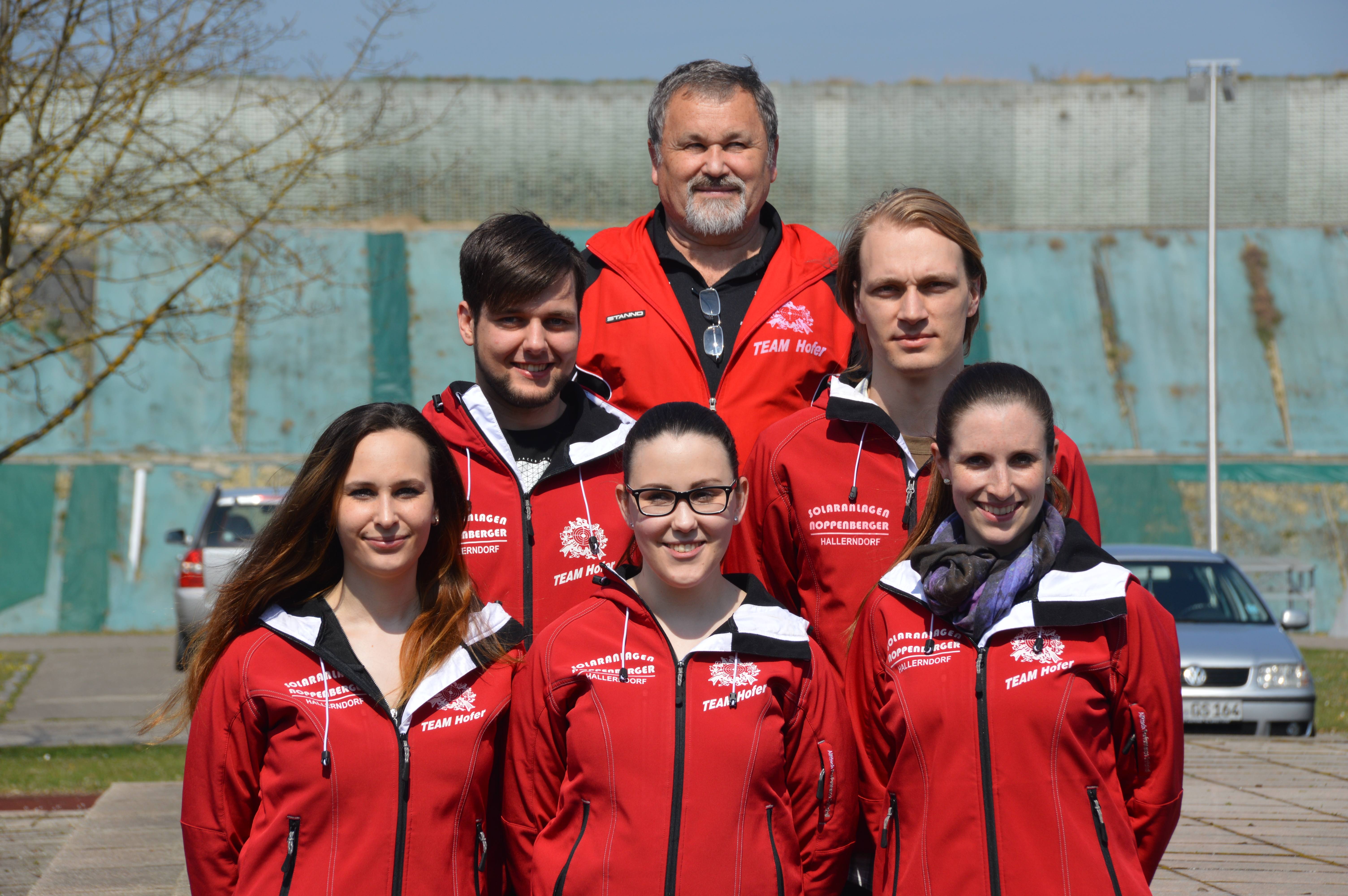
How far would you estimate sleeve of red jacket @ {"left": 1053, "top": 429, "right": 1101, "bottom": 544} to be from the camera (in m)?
3.70

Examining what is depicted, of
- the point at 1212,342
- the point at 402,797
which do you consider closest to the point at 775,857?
the point at 402,797

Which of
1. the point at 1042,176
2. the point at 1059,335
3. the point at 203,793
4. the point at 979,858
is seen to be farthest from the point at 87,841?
the point at 1042,176

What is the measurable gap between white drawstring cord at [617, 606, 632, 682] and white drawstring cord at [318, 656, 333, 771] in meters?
0.71

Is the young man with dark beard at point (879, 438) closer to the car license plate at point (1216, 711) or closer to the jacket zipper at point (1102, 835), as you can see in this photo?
the jacket zipper at point (1102, 835)

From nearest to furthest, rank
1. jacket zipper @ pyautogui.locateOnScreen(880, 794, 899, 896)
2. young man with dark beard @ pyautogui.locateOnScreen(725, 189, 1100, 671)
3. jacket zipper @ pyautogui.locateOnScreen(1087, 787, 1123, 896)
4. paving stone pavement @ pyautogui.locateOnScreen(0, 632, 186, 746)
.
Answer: jacket zipper @ pyautogui.locateOnScreen(1087, 787, 1123, 896)
jacket zipper @ pyautogui.locateOnScreen(880, 794, 899, 896)
young man with dark beard @ pyautogui.locateOnScreen(725, 189, 1100, 671)
paving stone pavement @ pyautogui.locateOnScreen(0, 632, 186, 746)

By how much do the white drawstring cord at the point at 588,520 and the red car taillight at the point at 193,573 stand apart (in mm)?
11236

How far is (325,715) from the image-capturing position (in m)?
3.33

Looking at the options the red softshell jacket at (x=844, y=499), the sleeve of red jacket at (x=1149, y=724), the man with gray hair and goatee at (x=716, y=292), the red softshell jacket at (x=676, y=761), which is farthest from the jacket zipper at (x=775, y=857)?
the man with gray hair and goatee at (x=716, y=292)


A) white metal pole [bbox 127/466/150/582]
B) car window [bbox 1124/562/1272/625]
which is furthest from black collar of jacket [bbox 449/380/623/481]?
white metal pole [bbox 127/466/150/582]

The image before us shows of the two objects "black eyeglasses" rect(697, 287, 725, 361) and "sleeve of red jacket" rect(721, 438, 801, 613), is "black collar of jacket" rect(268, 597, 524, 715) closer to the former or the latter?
"sleeve of red jacket" rect(721, 438, 801, 613)

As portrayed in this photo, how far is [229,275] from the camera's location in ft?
70.2

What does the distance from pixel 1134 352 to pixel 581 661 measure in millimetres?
20880

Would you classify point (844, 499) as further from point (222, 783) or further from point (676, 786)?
point (222, 783)

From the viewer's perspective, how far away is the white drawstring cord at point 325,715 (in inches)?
129
